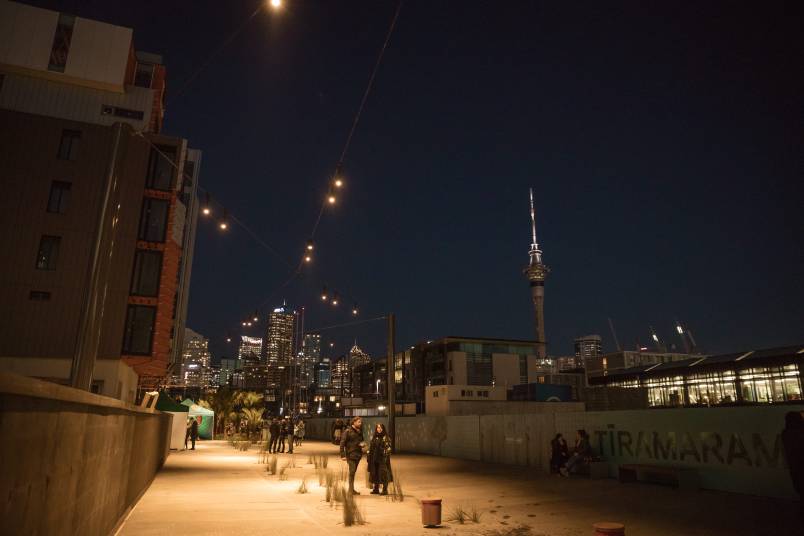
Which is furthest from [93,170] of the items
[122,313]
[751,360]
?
[751,360]

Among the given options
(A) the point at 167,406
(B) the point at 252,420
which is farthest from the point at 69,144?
(B) the point at 252,420

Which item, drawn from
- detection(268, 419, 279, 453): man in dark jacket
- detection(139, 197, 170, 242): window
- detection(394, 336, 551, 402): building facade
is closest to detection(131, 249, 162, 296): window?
detection(139, 197, 170, 242): window

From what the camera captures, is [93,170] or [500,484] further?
[93,170]

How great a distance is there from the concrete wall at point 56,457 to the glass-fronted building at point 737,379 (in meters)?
39.6

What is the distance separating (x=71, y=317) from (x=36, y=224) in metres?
5.79

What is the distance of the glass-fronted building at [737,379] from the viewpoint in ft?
143

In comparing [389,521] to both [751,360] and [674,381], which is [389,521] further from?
[674,381]

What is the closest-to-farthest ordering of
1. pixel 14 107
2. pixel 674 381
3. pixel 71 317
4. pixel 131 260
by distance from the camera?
pixel 71 317, pixel 131 260, pixel 14 107, pixel 674 381

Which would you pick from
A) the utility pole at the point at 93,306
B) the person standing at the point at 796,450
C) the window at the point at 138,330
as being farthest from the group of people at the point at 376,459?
the window at the point at 138,330

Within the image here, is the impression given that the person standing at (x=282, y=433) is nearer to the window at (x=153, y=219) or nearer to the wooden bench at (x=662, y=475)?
the window at (x=153, y=219)

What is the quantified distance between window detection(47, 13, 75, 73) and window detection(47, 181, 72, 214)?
15.1 meters

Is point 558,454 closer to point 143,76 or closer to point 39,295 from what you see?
point 39,295

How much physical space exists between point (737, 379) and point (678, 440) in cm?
3812

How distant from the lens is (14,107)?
3941 centimetres
